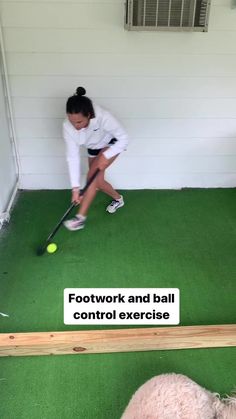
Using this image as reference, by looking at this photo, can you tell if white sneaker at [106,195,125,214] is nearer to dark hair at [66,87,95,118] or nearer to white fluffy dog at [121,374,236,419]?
dark hair at [66,87,95,118]

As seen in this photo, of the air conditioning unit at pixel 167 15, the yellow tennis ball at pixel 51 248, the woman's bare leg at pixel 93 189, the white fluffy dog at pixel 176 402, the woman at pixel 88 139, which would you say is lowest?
the yellow tennis ball at pixel 51 248

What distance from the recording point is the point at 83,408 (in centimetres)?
140

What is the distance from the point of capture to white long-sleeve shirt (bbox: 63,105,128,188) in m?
2.23

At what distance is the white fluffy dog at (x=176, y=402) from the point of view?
1.22 meters

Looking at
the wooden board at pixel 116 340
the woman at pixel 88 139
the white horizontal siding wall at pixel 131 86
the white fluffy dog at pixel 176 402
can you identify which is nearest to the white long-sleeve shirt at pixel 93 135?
the woman at pixel 88 139

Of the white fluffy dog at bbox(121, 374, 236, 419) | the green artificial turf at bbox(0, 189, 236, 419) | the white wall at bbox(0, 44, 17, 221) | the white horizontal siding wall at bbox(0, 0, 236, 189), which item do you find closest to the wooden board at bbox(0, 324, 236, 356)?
the green artificial turf at bbox(0, 189, 236, 419)

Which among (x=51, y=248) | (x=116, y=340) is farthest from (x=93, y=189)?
(x=116, y=340)

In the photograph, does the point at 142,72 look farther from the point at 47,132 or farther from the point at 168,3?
the point at 47,132

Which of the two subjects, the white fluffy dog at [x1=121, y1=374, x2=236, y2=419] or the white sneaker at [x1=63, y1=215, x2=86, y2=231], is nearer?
the white fluffy dog at [x1=121, y1=374, x2=236, y2=419]

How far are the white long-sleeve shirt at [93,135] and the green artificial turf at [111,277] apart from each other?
18.3 inches

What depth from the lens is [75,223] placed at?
7.98ft

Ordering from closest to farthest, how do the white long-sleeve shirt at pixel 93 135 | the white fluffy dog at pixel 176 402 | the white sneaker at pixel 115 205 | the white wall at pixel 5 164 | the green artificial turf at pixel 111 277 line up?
the white fluffy dog at pixel 176 402 → the green artificial turf at pixel 111 277 → the white long-sleeve shirt at pixel 93 135 → the white wall at pixel 5 164 → the white sneaker at pixel 115 205

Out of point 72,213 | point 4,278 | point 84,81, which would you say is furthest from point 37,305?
point 84,81

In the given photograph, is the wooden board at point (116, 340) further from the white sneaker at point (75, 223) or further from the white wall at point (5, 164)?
the white wall at point (5, 164)
